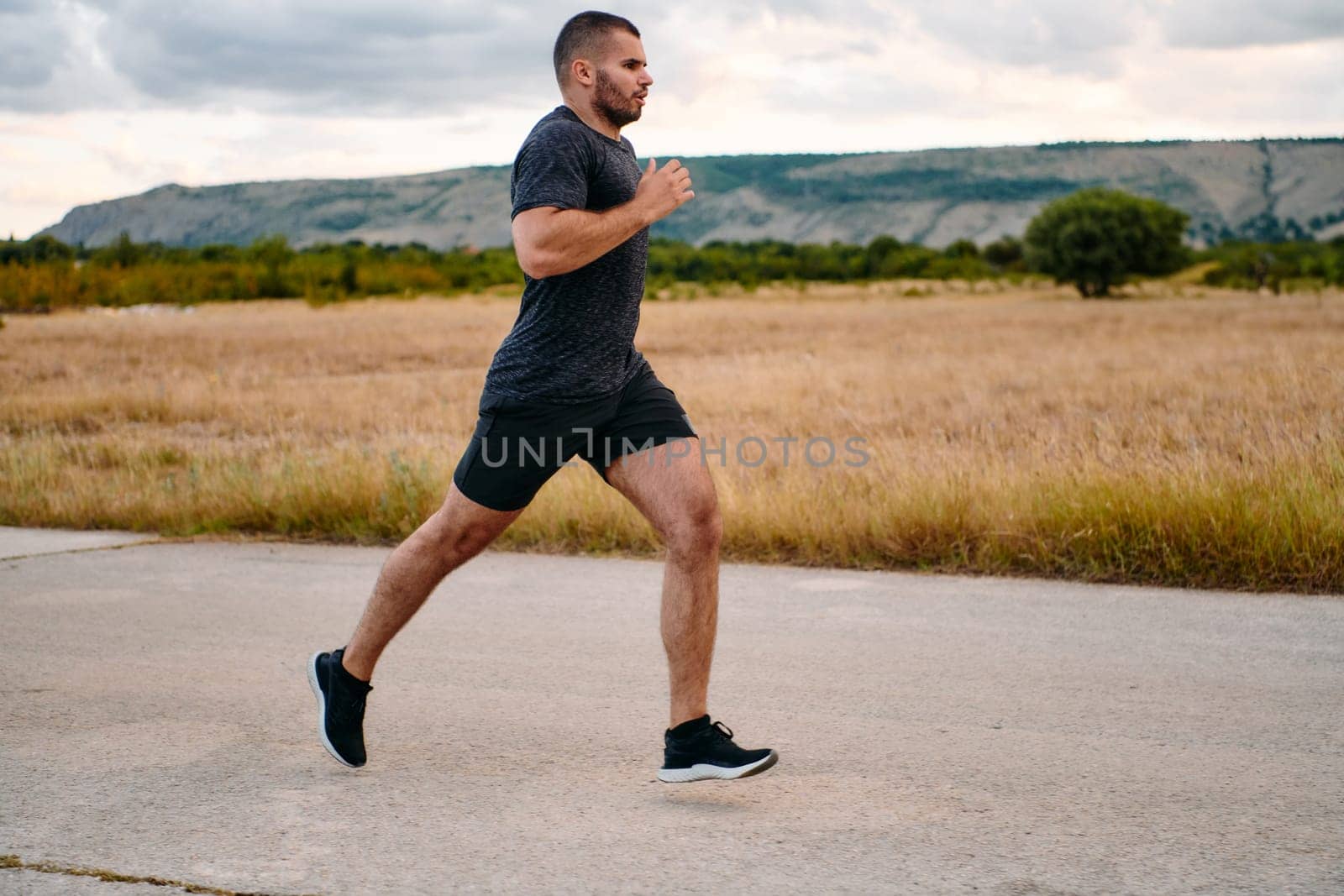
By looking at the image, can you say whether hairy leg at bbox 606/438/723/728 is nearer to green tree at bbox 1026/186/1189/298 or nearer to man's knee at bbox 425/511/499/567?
man's knee at bbox 425/511/499/567

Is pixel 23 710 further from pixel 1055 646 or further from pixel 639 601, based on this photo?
pixel 1055 646

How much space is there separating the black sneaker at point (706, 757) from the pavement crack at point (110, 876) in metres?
1.15

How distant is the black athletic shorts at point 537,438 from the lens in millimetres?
3881

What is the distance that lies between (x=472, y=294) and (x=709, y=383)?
174 feet

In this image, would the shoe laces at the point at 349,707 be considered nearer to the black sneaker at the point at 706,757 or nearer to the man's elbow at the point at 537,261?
the black sneaker at the point at 706,757

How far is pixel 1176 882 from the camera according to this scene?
3.05 m

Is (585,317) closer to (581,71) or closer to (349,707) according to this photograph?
(581,71)

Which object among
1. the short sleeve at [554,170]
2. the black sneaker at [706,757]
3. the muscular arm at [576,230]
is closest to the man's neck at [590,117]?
the short sleeve at [554,170]

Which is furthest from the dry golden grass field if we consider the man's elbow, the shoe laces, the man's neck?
the man's elbow

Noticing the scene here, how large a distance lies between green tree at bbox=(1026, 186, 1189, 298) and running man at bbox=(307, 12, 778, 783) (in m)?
66.9

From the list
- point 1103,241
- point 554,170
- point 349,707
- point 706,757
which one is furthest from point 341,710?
point 1103,241

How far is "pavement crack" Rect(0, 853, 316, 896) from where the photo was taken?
10.2 feet

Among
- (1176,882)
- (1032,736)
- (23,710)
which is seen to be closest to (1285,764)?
(1032,736)

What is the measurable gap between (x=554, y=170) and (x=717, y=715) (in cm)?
190
